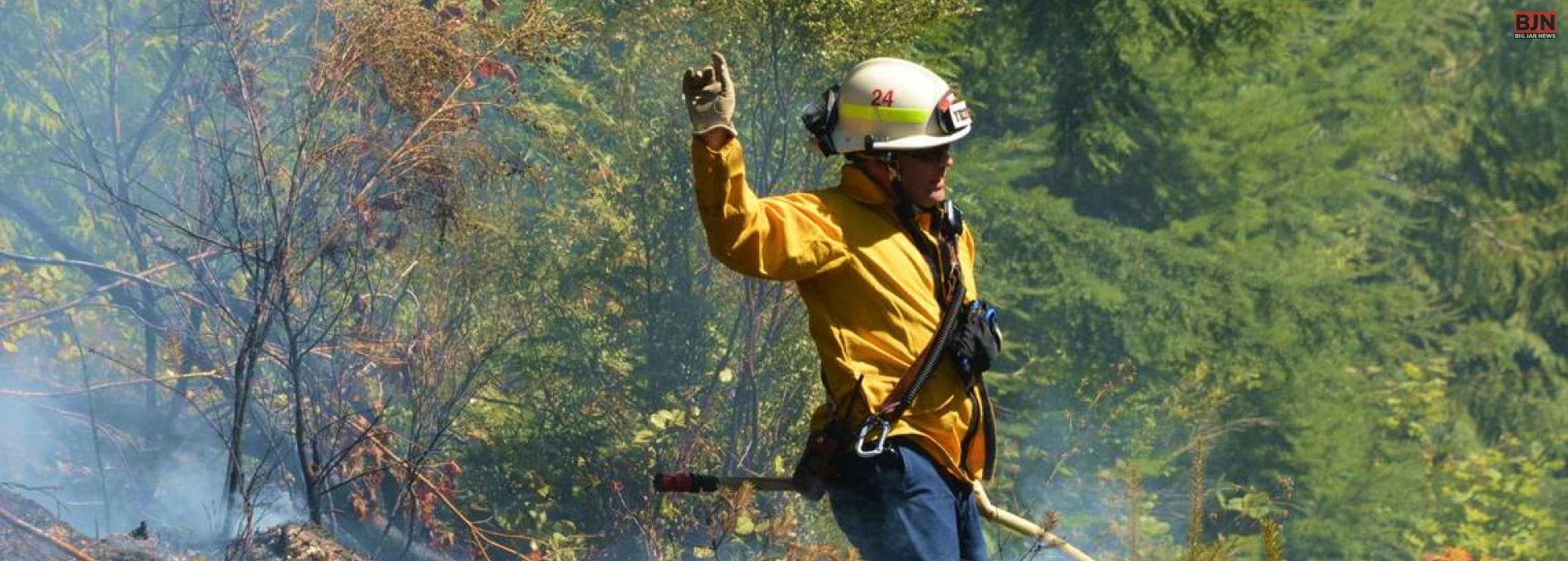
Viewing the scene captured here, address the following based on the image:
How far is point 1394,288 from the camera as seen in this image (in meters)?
18.5

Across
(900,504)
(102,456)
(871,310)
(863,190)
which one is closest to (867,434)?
(900,504)

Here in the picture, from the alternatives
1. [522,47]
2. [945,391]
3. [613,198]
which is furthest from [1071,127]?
[945,391]

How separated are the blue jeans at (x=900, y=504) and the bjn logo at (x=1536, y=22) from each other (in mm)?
20003

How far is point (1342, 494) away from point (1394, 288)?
7.63 feet

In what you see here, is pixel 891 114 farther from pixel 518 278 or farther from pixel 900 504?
pixel 518 278

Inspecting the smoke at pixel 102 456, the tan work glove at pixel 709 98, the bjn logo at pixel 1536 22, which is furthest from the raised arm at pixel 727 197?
the bjn logo at pixel 1536 22

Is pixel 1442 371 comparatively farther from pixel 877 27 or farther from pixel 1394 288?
pixel 877 27

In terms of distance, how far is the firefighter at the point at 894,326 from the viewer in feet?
15.8

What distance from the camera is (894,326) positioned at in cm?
487

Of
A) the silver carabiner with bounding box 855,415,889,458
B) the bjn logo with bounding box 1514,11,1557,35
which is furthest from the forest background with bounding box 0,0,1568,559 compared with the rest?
the bjn logo with bounding box 1514,11,1557,35

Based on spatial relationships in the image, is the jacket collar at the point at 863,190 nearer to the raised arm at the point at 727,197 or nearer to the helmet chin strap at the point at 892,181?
the helmet chin strap at the point at 892,181

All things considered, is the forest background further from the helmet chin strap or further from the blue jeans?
the helmet chin strap

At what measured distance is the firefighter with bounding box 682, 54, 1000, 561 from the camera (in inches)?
190

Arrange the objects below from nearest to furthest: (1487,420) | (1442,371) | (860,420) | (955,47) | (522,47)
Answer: (860,420) → (522,47) → (955,47) → (1442,371) → (1487,420)
